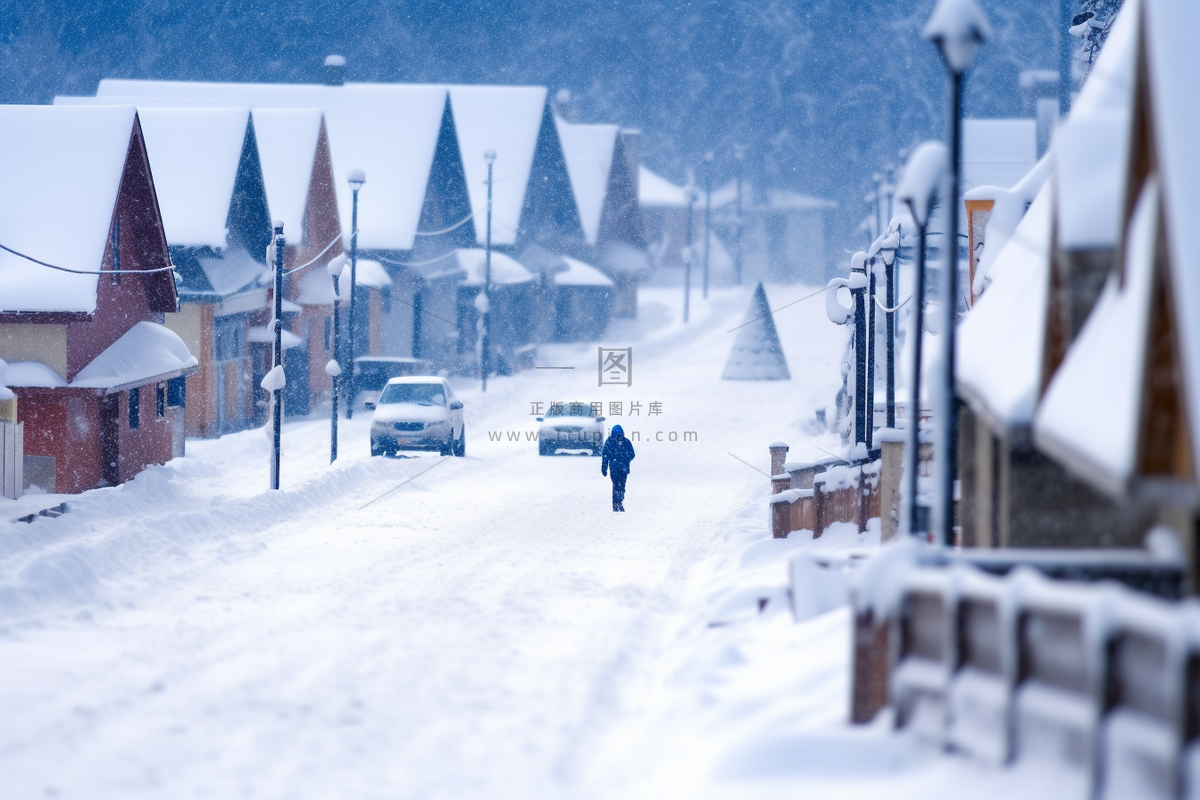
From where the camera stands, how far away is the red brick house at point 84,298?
2455 cm

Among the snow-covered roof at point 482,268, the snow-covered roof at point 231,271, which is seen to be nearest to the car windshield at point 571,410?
the snow-covered roof at point 231,271

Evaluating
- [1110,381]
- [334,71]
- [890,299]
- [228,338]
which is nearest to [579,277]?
[334,71]

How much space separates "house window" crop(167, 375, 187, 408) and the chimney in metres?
25.6

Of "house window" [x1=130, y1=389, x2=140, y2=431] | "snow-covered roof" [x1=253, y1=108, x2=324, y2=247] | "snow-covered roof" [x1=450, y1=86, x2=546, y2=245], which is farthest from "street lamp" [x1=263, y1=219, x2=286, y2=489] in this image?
"snow-covered roof" [x1=450, y1=86, x2=546, y2=245]

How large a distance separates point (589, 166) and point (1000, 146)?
19.4m

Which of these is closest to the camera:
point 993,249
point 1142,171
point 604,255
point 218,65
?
point 1142,171

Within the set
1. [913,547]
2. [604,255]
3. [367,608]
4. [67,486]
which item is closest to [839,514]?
[367,608]

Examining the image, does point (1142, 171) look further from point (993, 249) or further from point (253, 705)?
point (993, 249)

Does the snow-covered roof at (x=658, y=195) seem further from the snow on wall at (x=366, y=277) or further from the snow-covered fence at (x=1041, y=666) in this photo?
Result: the snow-covered fence at (x=1041, y=666)

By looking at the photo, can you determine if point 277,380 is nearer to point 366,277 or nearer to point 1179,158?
point 1179,158

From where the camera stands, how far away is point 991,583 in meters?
7.84

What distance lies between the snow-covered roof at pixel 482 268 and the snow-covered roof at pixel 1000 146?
2108 cm

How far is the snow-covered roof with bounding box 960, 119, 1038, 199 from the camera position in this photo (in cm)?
6275

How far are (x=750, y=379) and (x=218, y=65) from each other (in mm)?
79718
